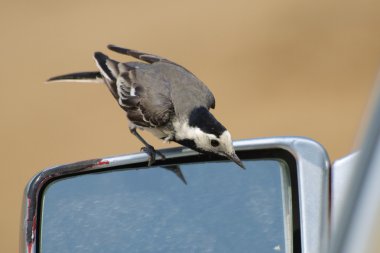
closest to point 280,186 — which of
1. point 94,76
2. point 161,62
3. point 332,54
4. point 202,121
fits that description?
point 202,121

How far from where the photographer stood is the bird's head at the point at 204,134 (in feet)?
13.1

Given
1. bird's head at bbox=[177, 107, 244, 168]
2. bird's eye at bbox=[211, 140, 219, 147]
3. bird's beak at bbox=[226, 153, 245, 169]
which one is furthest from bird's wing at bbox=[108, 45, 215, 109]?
bird's beak at bbox=[226, 153, 245, 169]

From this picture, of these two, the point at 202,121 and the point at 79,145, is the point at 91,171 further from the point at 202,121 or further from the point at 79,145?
the point at 79,145

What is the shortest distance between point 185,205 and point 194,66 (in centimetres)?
729

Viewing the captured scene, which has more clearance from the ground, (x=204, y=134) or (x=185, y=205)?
(x=185, y=205)

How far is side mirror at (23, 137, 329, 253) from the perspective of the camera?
2.48m

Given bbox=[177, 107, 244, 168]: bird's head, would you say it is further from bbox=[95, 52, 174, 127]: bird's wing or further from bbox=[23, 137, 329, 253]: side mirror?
bbox=[23, 137, 329, 253]: side mirror

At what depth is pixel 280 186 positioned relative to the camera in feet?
8.97

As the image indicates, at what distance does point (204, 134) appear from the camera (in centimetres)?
478

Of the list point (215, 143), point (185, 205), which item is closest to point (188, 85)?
point (215, 143)

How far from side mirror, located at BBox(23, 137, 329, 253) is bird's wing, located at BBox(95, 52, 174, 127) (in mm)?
2471

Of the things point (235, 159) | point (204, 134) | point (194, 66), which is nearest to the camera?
point (235, 159)

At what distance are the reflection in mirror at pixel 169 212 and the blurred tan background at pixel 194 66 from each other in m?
4.39

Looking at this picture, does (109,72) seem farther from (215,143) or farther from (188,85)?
(215,143)
